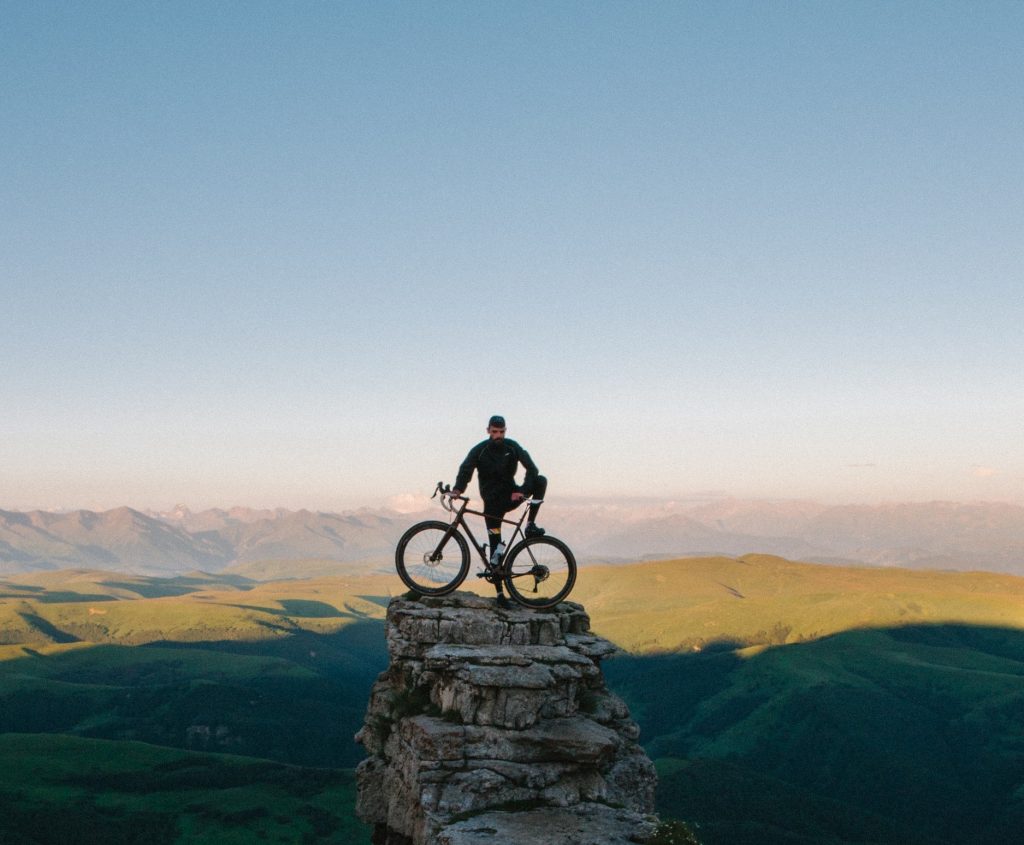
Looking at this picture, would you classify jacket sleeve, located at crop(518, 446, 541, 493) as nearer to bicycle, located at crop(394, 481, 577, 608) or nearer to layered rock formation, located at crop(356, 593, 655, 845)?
bicycle, located at crop(394, 481, 577, 608)

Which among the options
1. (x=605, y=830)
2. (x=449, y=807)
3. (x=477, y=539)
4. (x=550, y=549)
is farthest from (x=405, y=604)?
(x=605, y=830)

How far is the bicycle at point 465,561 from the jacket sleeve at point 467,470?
0.44 meters

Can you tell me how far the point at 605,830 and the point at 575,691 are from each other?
225 inches

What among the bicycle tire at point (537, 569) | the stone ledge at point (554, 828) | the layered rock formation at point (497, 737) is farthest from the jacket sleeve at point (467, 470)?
the stone ledge at point (554, 828)

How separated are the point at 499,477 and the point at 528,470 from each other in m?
1.11

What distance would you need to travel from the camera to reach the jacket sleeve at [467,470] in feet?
96.8

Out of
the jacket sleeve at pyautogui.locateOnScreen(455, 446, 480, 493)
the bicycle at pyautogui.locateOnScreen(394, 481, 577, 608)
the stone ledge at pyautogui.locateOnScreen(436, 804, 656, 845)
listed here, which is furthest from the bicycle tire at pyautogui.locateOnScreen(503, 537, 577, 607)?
the stone ledge at pyautogui.locateOnScreen(436, 804, 656, 845)

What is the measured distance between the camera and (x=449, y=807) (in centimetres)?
2333

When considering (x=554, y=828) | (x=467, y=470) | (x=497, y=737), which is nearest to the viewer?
(x=554, y=828)

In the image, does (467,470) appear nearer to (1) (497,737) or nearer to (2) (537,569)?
(2) (537,569)

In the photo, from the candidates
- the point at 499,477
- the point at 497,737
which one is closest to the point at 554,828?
the point at 497,737

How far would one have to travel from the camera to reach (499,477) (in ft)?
97.8

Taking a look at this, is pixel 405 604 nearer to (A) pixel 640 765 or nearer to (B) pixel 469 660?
(B) pixel 469 660

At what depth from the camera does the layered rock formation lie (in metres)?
23.1
